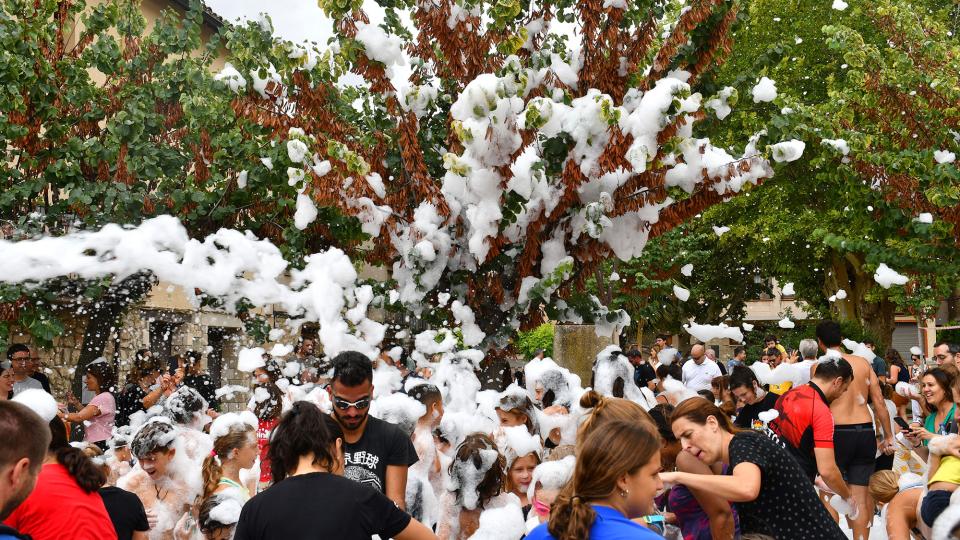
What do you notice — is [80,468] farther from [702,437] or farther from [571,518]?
[702,437]

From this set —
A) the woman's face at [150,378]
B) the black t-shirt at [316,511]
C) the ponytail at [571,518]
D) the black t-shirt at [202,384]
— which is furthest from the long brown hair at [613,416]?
the woman's face at [150,378]

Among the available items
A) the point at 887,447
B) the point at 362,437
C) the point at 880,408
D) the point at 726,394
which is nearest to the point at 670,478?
the point at 362,437

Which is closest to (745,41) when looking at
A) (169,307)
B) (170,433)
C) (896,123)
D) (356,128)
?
(896,123)

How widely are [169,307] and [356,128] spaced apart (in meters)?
12.2

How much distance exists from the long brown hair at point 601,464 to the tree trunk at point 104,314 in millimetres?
9055

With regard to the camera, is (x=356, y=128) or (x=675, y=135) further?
(x=356, y=128)

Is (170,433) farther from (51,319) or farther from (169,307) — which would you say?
(169,307)

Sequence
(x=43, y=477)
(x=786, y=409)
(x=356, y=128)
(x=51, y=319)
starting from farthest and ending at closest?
(x=51, y=319), (x=356, y=128), (x=786, y=409), (x=43, y=477)

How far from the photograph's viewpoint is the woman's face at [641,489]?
2766mm

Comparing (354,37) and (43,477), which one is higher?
(354,37)

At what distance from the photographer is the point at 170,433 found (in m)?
4.80

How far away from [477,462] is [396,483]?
16.2 inches

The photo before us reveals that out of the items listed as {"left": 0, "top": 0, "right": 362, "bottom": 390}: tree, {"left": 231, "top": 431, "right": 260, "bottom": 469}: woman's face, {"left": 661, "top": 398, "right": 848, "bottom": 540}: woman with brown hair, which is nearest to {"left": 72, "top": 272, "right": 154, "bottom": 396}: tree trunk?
{"left": 0, "top": 0, "right": 362, "bottom": 390}: tree

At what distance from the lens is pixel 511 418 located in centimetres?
557
